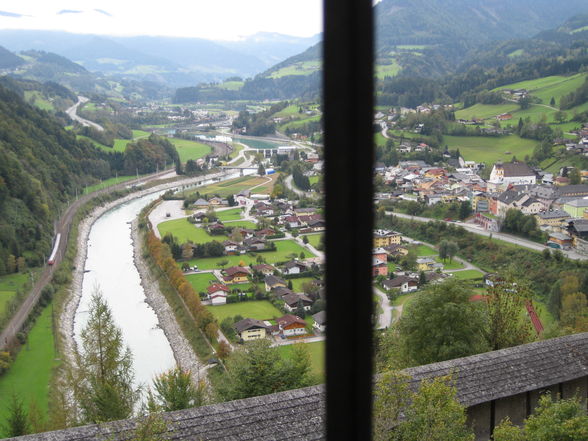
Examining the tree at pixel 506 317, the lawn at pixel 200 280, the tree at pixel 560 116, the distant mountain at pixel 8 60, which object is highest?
the distant mountain at pixel 8 60

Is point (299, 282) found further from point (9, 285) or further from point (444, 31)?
point (444, 31)

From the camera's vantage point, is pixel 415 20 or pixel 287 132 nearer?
pixel 287 132

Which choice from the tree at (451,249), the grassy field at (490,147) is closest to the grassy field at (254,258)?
the tree at (451,249)

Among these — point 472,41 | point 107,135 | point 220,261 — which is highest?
point 472,41

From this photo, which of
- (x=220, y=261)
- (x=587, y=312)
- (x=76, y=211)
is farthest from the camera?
(x=76, y=211)

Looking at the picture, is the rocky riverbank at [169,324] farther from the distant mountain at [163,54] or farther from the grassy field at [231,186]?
the distant mountain at [163,54]

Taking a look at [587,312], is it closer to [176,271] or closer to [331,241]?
[176,271]

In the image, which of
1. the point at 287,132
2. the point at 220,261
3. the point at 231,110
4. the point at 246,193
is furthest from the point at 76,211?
the point at 231,110
